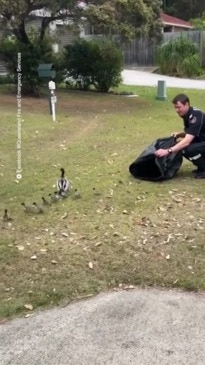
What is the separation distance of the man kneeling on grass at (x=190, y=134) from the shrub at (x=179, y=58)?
20.2m

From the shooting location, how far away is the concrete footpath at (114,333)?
3.08 metres

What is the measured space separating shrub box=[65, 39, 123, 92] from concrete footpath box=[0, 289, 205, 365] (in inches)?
534

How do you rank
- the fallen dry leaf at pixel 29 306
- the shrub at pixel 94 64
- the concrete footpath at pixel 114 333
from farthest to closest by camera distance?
the shrub at pixel 94 64 < the fallen dry leaf at pixel 29 306 < the concrete footpath at pixel 114 333

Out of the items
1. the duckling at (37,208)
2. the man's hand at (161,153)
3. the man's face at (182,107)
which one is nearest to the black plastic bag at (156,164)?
the man's hand at (161,153)

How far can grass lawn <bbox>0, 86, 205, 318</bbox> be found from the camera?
409 centimetres

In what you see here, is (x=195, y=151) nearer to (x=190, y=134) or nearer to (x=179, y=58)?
(x=190, y=134)

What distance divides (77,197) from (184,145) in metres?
1.44

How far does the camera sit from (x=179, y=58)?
27.2 meters

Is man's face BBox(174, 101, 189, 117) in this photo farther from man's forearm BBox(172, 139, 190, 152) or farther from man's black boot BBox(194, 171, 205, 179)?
man's black boot BBox(194, 171, 205, 179)

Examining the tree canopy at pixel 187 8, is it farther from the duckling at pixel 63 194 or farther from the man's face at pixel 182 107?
the duckling at pixel 63 194

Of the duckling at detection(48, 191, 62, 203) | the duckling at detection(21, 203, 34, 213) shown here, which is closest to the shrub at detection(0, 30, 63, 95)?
the duckling at detection(48, 191, 62, 203)

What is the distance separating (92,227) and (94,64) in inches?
496

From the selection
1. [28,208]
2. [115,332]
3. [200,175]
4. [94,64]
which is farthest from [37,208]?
[94,64]

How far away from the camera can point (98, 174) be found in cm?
733
